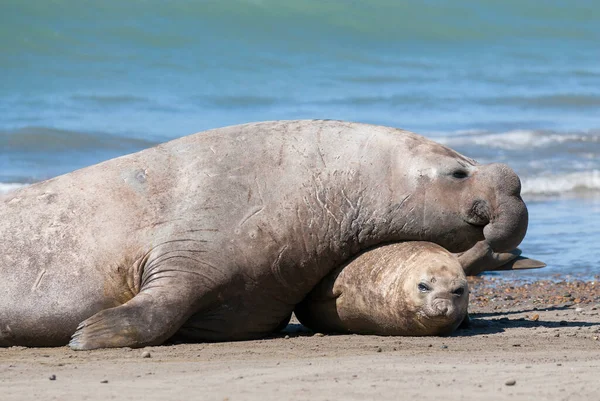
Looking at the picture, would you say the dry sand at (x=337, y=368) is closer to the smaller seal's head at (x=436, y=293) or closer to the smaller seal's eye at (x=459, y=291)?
the smaller seal's head at (x=436, y=293)

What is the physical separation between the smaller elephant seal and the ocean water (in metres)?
7.37

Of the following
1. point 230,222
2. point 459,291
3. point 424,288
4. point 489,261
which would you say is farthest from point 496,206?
point 489,261

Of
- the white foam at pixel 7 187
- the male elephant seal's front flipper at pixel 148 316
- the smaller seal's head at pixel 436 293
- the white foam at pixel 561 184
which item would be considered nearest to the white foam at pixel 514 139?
the white foam at pixel 561 184

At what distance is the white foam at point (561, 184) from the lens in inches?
641

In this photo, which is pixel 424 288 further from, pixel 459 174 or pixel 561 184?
pixel 561 184

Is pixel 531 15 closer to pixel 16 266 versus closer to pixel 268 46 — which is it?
pixel 268 46

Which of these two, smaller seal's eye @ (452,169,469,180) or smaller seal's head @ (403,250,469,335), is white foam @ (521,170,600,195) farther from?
smaller seal's head @ (403,250,469,335)

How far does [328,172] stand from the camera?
7.48 m

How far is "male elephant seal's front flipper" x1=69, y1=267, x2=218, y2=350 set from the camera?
6695 millimetres

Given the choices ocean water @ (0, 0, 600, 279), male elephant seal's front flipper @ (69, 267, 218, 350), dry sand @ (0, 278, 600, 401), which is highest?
ocean water @ (0, 0, 600, 279)

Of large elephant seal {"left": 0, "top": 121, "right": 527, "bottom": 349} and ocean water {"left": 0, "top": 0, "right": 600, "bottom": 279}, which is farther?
ocean water {"left": 0, "top": 0, "right": 600, "bottom": 279}

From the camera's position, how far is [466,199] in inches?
292

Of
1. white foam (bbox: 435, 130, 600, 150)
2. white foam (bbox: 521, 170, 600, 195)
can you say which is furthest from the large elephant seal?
white foam (bbox: 435, 130, 600, 150)

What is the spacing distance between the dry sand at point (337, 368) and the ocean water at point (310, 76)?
7703 millimetres
